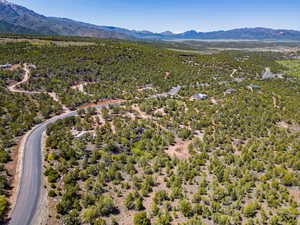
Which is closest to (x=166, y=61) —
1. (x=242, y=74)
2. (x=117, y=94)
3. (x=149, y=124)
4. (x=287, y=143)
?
(x=242, y=74)

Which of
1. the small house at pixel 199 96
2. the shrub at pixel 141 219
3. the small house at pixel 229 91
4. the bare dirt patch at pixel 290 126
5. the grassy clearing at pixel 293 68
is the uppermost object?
the grassy clearing at pixel 293 68

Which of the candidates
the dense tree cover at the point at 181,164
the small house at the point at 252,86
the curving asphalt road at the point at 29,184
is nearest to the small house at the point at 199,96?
the dense tree cover at the point at 181,164

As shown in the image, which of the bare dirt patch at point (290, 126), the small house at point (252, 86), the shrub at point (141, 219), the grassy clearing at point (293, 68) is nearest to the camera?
the shrub at point (141, 219)

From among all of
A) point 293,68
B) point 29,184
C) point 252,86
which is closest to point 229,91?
point 252,86

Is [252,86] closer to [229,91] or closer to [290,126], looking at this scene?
[229,91]

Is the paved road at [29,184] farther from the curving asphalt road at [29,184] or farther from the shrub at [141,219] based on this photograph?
the shrub at [141,219]

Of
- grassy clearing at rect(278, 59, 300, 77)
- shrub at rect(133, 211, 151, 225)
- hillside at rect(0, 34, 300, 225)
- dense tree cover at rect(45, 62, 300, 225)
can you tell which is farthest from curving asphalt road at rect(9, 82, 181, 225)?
grassy clearing at rect(278, 59, 300, 77)

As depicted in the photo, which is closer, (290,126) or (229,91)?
(290,126)

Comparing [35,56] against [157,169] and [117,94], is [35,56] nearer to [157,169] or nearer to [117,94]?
[117,94]

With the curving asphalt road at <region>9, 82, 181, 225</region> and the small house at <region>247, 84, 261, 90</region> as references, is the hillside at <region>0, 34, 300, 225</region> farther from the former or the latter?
the curving asphalt road at <region>9, 82, 181, 225</region>
